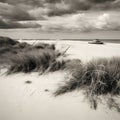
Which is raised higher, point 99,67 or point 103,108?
point 99,67

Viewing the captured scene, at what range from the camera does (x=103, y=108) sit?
1.80m

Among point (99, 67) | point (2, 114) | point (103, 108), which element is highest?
point (99, 67)

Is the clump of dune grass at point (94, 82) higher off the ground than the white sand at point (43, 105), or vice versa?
the clump of dune grass at point (94, 82)

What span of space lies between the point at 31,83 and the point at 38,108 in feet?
2.78

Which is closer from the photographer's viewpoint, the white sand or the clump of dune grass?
the white sand

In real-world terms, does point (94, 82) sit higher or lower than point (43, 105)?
higher

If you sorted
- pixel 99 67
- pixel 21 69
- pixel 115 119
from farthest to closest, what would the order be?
pixel 21 69 → pixel 99 67 → pixel 115 119

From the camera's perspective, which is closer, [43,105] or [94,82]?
[43,105]

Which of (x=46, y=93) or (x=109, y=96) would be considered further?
(x=46, y=93)

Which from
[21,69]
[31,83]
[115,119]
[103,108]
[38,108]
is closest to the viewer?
[115,119]

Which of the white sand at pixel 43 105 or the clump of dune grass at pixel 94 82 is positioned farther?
the clump of dune grass at pixel 94 82

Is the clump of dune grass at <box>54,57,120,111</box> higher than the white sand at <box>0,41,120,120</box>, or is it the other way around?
the clump of dune grass at <box>54,57,120,111</box>

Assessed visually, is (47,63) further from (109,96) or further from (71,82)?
(109,96)

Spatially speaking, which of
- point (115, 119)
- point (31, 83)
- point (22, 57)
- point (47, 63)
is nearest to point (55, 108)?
point (115, 119)
